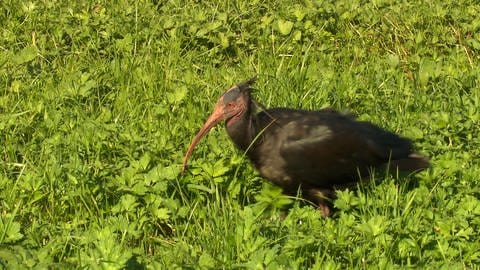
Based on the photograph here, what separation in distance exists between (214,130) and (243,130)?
73cm

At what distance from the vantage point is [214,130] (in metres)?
6.85

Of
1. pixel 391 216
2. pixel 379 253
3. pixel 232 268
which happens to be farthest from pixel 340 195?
pixel 232 268

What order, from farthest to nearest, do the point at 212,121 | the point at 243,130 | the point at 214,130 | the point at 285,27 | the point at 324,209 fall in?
the point at 285,27 → the point at 214,130 → the point at 212,121 → the point at 243,130 → the point at 324,209

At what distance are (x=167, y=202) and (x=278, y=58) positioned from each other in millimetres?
3098

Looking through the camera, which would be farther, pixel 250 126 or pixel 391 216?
pixel 250 126

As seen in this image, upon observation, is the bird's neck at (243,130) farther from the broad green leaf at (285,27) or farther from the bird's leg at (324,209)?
the broad green leaf at (285,27)

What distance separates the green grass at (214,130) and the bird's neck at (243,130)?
153 mm

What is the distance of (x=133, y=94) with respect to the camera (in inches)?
292

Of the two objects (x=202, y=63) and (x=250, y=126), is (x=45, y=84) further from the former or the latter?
(x=250, y=126)

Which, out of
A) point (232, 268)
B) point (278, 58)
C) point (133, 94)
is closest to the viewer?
point (232, 268)

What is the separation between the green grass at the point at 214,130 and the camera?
498 centimetres

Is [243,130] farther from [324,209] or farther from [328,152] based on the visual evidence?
[324,209]

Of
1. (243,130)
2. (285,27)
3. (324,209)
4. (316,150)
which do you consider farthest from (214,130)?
(285,27)

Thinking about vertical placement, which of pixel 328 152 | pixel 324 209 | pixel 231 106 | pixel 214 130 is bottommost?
pixel 324 209
